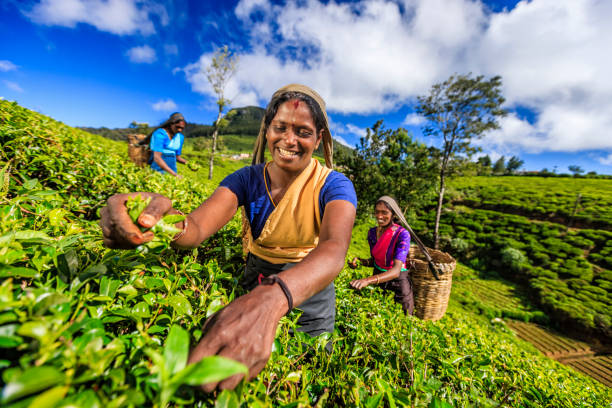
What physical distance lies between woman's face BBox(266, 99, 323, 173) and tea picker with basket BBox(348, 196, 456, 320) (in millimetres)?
1568

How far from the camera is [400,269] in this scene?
377 cm

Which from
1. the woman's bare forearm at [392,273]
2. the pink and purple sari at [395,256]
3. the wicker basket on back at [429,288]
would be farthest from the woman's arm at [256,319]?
the wicker basket on back at [429,288]

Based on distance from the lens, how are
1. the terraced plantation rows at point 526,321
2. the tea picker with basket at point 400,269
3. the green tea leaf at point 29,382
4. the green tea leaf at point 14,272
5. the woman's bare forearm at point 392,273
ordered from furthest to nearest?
the terraced plantation rows at point 526,321 → the tea picker with basket at point 400,269 → the woman's bare forearm at point 392,273 → the green tea leaf at point 14,272 → the green tea leaf at point 29,382

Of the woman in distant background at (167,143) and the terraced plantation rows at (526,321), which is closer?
the woman in distant background at (167,143)

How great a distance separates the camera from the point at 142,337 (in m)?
0.72

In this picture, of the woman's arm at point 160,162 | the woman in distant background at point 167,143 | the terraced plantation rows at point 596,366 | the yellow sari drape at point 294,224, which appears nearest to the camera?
the yellow sari drape at point 294,224

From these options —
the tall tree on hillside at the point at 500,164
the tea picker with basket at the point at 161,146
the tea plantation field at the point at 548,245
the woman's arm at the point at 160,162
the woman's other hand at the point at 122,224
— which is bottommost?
the tea plantation field at the point at 548,245

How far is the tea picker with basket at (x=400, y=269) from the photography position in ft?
12.4

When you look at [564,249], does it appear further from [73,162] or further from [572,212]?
[73,162]

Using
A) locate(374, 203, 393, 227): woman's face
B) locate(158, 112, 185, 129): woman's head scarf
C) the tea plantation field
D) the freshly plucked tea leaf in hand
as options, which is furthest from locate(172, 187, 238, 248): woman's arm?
the tea plantation field

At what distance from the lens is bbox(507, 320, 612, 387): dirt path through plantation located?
905 cm

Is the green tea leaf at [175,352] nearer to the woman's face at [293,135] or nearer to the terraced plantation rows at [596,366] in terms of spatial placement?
the woman's face at [293,135]

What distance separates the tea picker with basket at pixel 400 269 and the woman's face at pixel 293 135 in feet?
5.14

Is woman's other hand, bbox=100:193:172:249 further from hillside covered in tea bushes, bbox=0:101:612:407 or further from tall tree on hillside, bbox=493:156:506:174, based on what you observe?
tall tree on hillside, bbox=493:156:506:174
